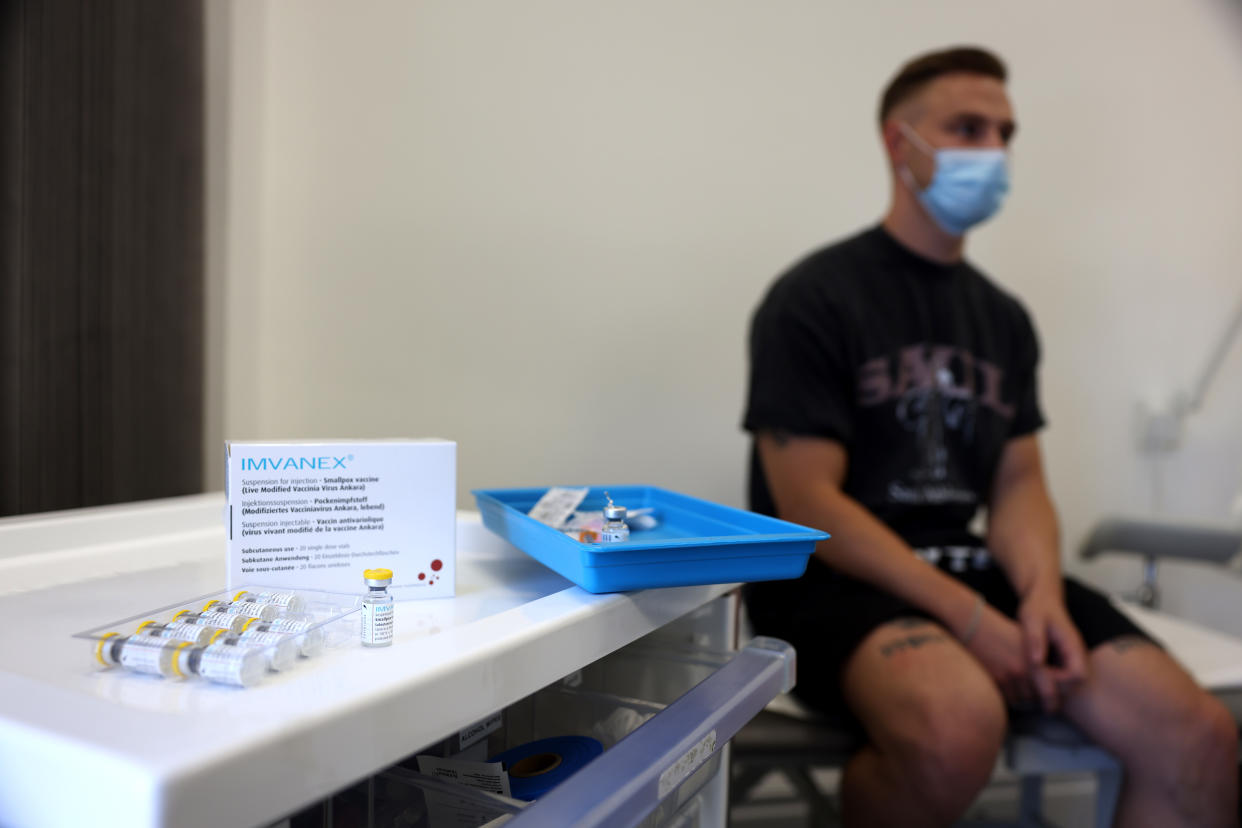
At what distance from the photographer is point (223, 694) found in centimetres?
35

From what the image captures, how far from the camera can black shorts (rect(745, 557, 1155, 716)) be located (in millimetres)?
1080

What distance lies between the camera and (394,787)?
0.55 metres

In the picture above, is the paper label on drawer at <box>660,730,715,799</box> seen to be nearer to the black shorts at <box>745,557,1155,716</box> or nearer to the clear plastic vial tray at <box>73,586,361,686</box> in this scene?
the clear plastic vial tray at <box>73,586,361,686</box>

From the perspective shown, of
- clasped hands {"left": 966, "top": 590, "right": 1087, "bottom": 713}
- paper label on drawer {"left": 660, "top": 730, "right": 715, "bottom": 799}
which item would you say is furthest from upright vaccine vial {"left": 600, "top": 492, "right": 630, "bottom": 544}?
clasped hands {"left": 966, "top": 590, "right": 1087, "bottom": 713}

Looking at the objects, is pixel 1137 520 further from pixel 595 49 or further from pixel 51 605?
pixel 51 605

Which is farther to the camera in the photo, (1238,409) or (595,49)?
(1238,409)

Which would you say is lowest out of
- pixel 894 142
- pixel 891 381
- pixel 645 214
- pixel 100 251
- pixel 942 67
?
pixel 891 381

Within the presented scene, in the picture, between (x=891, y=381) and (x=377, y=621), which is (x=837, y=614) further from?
(x=377, y=621)

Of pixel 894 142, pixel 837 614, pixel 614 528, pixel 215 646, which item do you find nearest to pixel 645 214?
pixel 894 142

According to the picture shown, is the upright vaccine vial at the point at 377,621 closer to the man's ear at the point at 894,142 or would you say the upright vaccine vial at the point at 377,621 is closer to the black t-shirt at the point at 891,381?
the black t-shirt at the point at 891,381

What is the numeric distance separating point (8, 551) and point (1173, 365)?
2.16 m

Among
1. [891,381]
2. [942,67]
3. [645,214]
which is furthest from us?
[645,214]

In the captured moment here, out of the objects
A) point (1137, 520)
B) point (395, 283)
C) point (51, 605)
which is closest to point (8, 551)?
point (51, 605)

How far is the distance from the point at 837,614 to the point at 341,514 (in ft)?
2.51
